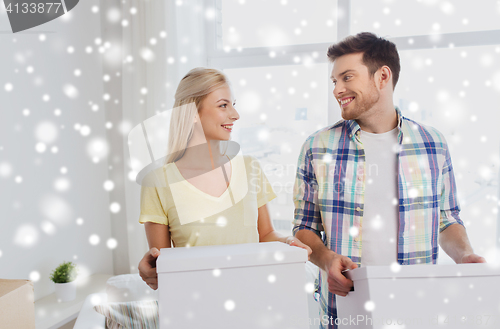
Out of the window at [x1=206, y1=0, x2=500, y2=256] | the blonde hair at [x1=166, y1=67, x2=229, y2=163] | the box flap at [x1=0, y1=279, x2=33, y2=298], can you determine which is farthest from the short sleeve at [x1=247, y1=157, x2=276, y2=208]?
the window at [x1=206, y1=0, x2=500, y2=256]

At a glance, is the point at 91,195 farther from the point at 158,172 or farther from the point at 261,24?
the point at 261,24

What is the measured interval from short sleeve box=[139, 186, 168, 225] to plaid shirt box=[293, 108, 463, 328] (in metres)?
0.40

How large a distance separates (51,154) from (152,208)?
93cm

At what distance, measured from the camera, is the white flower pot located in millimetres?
1471

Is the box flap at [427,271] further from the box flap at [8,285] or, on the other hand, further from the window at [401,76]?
the window at [401,76]

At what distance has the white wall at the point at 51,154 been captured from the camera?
1.36 m

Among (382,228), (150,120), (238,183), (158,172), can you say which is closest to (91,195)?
(150,120)

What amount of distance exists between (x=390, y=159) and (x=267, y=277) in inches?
23.1

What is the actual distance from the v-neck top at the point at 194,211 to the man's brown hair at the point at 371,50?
1.80ft

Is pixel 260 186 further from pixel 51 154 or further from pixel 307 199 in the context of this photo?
pixel 51 154

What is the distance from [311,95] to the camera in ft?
6.15

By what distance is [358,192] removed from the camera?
967mm

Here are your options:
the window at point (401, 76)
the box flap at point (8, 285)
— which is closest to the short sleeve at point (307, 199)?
the box flap at point (8, 285)

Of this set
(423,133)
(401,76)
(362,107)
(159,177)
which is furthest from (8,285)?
(401,76)
